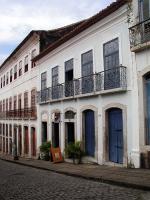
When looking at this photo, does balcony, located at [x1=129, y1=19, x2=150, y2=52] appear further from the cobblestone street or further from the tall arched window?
the cobblestone street

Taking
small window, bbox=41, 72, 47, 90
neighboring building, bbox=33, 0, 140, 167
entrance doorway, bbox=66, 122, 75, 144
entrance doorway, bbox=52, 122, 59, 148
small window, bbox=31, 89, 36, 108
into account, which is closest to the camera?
neighboring building, bbox=33, 0, 140, 167

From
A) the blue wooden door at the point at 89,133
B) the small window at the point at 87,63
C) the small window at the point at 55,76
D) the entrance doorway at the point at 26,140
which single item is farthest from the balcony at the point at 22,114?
the small window at the point at 87,63

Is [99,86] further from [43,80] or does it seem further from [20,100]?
[20,100]

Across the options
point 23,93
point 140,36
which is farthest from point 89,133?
point 23,93

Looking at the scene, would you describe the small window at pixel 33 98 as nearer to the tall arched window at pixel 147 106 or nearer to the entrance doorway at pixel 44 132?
the entrance doorway at pixel 44 132

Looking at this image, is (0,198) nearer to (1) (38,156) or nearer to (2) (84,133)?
(2) (84,133)

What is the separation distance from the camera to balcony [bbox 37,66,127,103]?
13.0m

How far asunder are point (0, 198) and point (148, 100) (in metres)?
5.75

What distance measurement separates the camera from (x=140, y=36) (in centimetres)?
1178

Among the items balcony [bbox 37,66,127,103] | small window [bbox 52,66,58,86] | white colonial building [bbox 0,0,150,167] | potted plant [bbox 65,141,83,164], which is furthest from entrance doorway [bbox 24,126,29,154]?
potted plant [bbox 65,141,83,164]

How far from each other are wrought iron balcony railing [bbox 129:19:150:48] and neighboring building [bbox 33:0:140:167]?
2.08 ft

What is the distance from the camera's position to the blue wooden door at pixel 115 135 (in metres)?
13.6

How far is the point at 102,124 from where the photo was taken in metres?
14.5

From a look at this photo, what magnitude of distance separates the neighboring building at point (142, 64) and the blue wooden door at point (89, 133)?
145 inches
